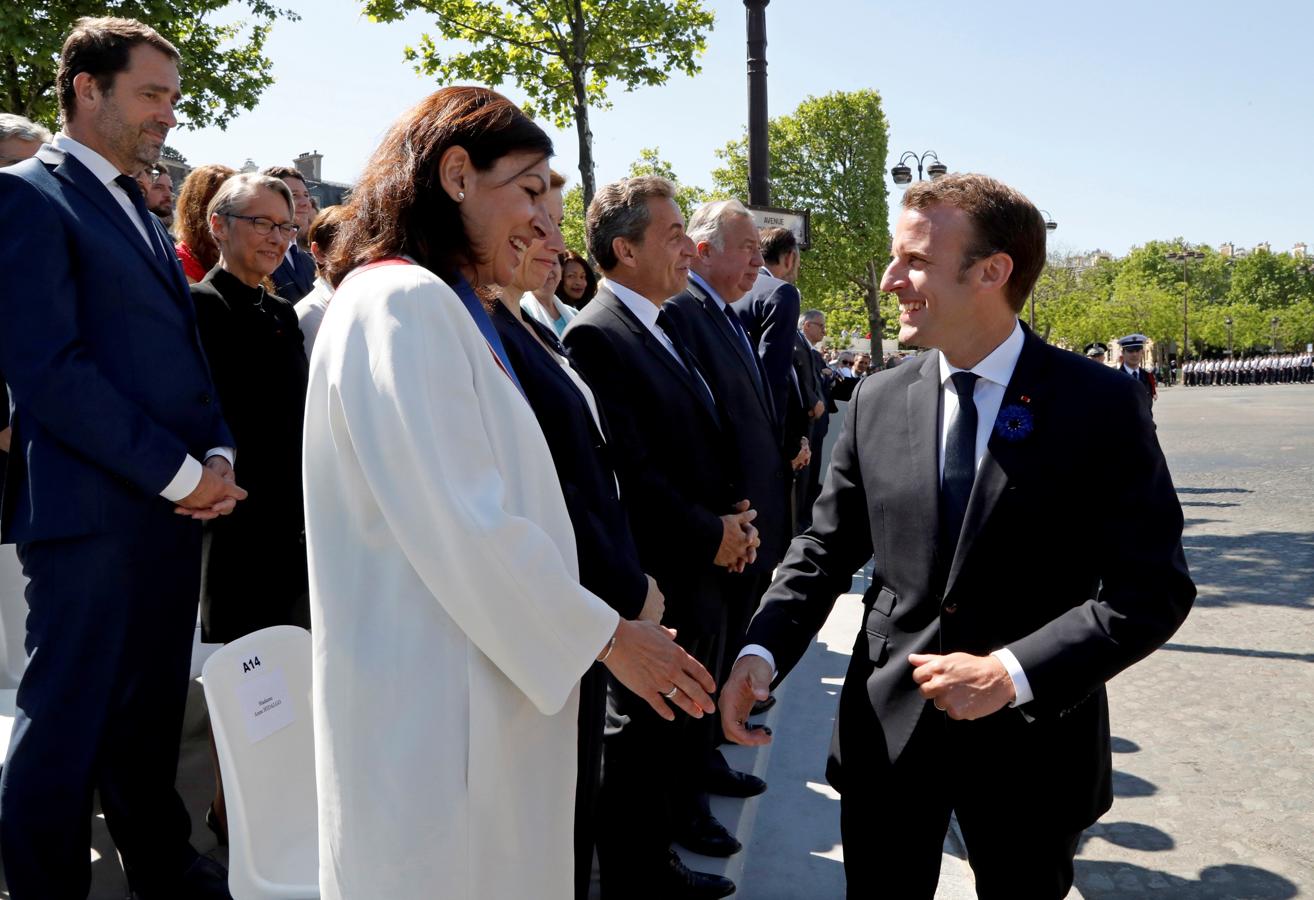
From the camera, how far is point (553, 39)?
1459cm

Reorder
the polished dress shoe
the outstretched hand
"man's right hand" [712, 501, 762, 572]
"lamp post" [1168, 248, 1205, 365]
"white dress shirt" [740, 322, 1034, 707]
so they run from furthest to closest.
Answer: "lamp post" [1168, 248, 1205, 365] → "man's right hand" [712, 501, 762, 572] → the polished dress shoe → "white dress shirt" [740, 322, 1034, 707] → the outstretched hand

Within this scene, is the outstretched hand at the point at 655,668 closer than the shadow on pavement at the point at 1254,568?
Yes

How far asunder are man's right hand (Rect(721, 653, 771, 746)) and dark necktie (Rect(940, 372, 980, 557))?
0.47 meters

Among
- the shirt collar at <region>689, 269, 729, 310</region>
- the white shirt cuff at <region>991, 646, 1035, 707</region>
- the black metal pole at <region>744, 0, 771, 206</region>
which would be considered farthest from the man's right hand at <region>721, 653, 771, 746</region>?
the black metal pole at <region>744, 0, 771, 206</region>

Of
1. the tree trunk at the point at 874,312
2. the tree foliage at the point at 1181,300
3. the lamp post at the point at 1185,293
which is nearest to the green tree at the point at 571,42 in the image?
the tree trunk at the point at 874,312

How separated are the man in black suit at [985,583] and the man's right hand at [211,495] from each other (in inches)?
59.3

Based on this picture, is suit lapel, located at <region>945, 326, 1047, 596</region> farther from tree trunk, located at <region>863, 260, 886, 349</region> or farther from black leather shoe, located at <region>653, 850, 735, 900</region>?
tree trunk, located at <region>863, 260, 886, 349</region>

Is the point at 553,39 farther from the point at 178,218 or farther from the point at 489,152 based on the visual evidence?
the point at 489,152

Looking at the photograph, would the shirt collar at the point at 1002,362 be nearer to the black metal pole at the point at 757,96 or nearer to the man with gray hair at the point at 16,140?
the man with gray hair at the point at 16,140

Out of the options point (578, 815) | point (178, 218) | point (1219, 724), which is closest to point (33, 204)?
point (178, 218)

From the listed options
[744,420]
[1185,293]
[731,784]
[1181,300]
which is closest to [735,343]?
[744,420]

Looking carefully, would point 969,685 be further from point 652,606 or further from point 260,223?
point 260,223

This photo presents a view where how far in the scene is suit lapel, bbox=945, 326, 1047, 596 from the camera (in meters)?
2.09

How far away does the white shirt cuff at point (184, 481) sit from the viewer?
277 centimetres
